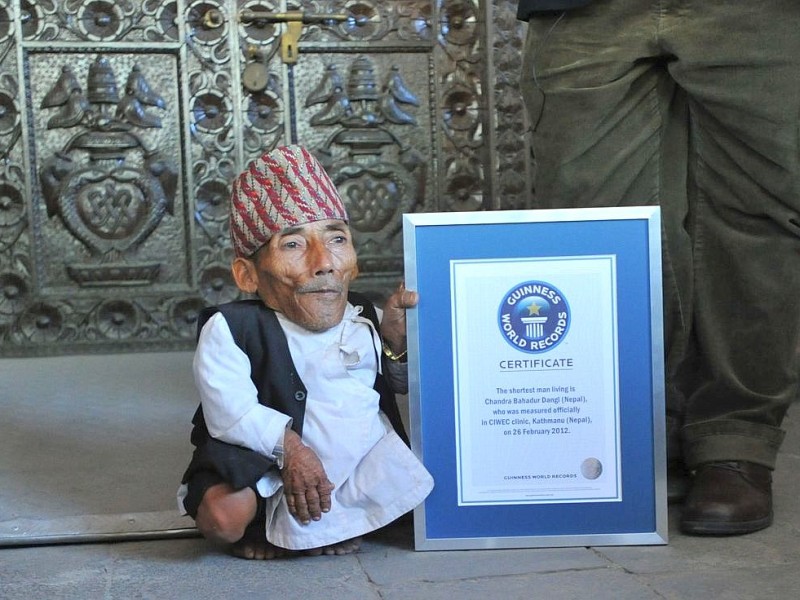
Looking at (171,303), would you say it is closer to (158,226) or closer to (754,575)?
(158,226)

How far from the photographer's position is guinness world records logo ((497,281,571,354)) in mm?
1436

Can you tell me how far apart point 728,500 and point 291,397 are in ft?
2.07

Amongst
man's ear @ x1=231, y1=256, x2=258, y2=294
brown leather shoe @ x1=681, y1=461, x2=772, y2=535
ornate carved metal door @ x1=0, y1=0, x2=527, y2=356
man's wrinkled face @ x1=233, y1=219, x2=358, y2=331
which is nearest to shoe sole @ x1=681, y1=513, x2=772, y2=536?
brown leather shoe @ x1=681, y1=461, x2=772, y2=535

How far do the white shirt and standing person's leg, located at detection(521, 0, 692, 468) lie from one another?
0.46 meters

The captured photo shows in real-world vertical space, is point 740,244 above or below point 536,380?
above

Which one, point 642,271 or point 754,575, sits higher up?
point 642,271

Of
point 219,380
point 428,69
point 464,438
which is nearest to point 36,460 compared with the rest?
point 219,380

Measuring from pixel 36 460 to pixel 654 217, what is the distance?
1288 mm

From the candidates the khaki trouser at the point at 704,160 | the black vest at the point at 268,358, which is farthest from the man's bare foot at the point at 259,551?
the khaki trouser at the point at 704,160

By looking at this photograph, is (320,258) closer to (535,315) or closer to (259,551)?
(535,315)

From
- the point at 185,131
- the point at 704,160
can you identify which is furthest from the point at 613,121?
the point at 185,131

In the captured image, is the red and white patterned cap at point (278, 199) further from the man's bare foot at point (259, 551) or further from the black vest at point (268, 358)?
the man's bare foot at point (259, 551)

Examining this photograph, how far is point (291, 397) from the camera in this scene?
1.42 m

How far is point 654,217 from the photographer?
144cm
